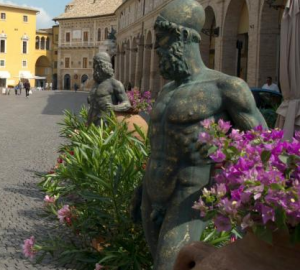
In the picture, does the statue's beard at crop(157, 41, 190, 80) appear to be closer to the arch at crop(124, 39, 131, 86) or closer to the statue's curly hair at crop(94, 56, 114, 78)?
the statue's curly hair at crop(94, 56, 114, 78)

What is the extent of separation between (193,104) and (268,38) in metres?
16.6

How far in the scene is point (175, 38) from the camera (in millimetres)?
2789

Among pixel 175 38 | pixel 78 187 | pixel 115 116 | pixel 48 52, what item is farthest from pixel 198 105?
pixel 48 52

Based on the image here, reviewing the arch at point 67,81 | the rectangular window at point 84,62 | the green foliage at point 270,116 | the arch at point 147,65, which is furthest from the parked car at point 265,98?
the arch at point 67,81

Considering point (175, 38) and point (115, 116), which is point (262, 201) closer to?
point (175, 38)

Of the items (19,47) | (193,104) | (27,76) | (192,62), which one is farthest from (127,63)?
(193,104)

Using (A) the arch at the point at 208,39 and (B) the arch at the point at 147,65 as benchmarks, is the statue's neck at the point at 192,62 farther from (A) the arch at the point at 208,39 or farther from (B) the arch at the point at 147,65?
(B) the arch at the point at 147,65

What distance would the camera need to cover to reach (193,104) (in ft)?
9.04

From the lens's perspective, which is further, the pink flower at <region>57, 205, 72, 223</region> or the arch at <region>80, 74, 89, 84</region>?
the arch at <region>80, 74, 89, 84</region>

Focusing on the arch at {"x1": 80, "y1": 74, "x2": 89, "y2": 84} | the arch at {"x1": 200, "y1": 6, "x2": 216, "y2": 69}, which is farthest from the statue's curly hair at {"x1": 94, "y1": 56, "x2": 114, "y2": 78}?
the arch at {"x1": 80, "y1": 74, "x2": 89, "y2": 84}

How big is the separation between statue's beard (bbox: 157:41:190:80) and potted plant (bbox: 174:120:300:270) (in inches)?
39.1

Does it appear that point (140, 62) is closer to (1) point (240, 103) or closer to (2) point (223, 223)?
(1) point (240, 103)

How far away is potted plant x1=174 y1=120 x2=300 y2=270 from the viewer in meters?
1.57

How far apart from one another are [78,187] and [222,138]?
135 inches
